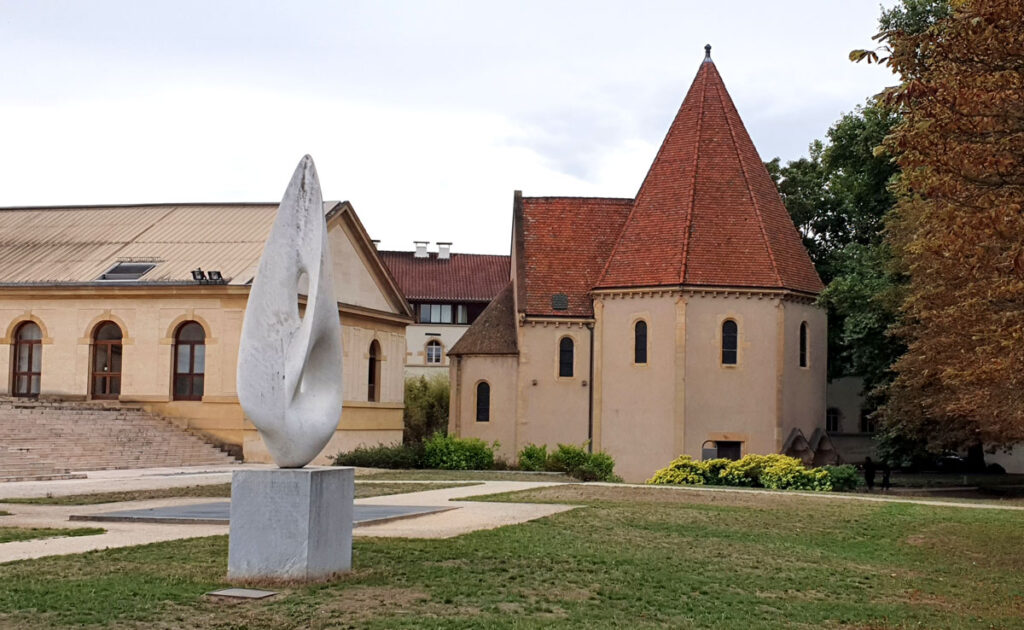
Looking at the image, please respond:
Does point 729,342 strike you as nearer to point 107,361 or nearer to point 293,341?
point 107,361

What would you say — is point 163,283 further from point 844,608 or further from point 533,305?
point 844,608

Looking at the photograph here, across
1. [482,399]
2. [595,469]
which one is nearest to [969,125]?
[595,469]

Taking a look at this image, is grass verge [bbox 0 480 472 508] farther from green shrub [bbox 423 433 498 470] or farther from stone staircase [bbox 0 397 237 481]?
green shrub [bbox 423 433 498 470]

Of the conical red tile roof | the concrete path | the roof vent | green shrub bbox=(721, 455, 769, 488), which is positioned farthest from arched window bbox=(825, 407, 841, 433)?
→ the concrete path

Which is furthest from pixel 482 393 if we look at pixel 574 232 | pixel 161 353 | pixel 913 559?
pixel 913 559

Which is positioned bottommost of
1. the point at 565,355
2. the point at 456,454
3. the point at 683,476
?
the point at 683,476

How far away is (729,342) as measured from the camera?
42.0 metres

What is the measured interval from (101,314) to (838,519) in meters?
27.5

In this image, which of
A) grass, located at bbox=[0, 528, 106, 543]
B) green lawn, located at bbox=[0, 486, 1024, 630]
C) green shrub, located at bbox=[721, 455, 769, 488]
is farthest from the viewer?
green shrub, located at bbox=[721, 455, 769, 488]

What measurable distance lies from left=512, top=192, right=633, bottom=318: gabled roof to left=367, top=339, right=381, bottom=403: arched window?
604cm

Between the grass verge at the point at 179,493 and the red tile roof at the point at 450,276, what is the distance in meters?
49.8

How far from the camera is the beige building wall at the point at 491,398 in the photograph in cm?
4572

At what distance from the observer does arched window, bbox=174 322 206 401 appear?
3862cm

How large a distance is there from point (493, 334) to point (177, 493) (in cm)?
2383
